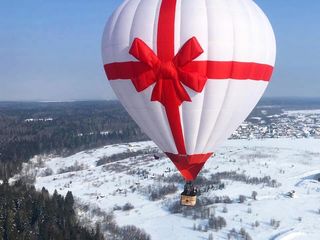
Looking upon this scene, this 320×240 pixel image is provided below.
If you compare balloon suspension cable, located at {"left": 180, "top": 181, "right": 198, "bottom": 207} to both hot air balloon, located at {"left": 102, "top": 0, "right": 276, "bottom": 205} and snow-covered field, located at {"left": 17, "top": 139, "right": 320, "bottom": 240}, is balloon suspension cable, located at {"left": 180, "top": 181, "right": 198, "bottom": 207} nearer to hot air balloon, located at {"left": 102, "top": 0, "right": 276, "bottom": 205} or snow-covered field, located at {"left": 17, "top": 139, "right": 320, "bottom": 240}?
hot air balloon, located at {"left": 102, "top": 0, "right": 276, "bottom": 205}

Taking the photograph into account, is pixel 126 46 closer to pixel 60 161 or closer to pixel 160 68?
pixel 160 68

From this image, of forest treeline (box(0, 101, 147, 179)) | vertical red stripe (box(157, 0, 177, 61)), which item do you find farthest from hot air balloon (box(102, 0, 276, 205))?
forest treeline (box(0, 101, 147, 179))

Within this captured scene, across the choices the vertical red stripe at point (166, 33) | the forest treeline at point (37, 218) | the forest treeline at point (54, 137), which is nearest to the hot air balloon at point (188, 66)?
the vertical red stripe at point (166, 33)

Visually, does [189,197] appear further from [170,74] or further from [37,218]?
[37,218]

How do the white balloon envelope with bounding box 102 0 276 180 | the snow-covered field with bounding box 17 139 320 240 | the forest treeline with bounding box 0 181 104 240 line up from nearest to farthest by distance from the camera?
1. the white balloon envelope with bounding box 102 0 276 180
2. the forest treeline with bounding box 0 181 104 240
3. the snow-covered field with bounding box 17 139 320 240

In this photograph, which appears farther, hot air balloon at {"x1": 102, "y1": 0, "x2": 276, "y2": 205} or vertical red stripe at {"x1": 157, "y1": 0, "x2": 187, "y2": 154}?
hot air balloon at {"x1": 102, "y1": 0, "x2": 276, "y2": 205}

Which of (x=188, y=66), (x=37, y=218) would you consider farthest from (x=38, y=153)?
(x=188, y=66)
